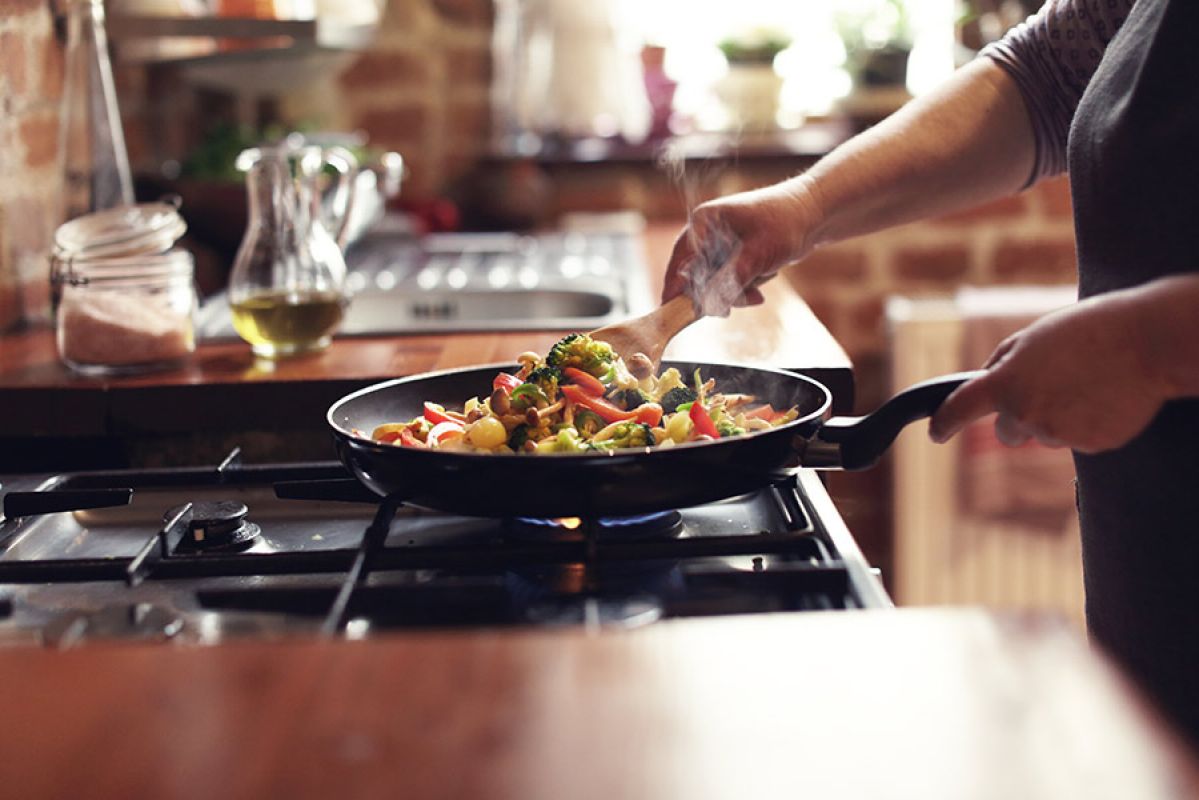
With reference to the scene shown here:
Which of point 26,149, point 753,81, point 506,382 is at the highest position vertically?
point 753,81

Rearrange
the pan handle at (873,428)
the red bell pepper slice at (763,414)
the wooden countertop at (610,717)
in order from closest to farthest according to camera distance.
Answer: the wooden countertop at (610,717), the pan handle at (873,428), the red bell pepper slice at (763,414)

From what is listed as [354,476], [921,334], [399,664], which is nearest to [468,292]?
[354,476]

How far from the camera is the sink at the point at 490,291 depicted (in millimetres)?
1793

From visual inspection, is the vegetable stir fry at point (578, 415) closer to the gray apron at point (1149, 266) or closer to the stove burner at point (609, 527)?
the stove burner at point (609, 527)

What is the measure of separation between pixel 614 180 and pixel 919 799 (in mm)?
2718

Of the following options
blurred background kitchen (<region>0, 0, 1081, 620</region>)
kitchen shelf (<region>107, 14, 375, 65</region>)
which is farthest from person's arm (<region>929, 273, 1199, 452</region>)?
blurred background kitchen (<region>0, 0, 1081, 620</region>)

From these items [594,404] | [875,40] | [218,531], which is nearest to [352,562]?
[218,531]

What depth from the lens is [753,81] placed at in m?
3.23

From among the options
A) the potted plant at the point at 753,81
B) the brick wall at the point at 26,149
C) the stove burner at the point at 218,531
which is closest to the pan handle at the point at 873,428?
the stove burner at the point at 218,531

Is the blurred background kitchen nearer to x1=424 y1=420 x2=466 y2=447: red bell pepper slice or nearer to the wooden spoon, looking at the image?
the wooden spoon

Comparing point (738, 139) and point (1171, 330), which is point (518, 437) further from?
point (738, 139)

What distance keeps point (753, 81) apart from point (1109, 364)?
8.04ft

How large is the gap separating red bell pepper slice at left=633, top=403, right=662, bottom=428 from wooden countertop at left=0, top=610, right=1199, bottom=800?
0.39m

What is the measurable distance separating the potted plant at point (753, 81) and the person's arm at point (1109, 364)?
2.41m
